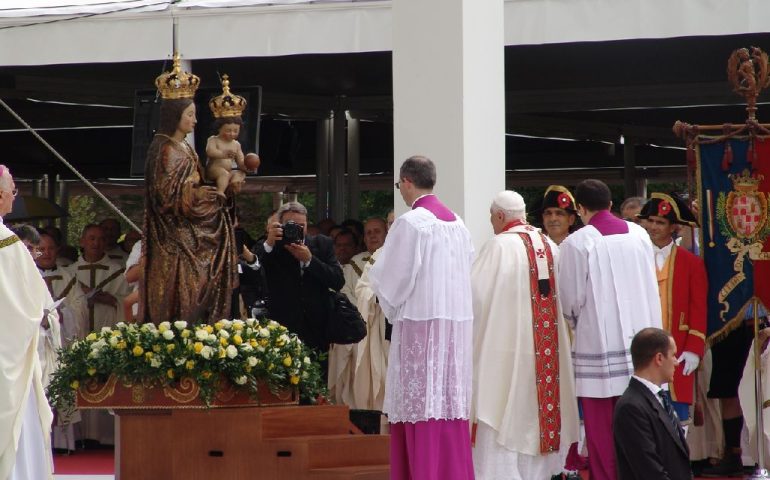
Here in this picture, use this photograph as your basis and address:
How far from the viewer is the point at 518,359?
9195 millimetres

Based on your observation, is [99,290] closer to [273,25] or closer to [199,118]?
[199,118]

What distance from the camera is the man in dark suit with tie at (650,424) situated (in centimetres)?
664

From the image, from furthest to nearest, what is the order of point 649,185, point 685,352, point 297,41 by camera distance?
point 649,185
point 297,41
point 685,352

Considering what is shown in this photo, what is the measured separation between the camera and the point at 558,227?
10.7 metres

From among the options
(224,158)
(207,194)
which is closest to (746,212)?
(224,158)

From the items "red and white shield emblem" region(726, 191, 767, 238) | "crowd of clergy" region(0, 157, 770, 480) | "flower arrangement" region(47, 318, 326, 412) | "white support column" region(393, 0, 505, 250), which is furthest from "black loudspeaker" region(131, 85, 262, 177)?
"red and white shield emblem" region(726, 191, 767, 238)

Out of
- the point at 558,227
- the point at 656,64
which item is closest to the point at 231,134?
the point at 558,227

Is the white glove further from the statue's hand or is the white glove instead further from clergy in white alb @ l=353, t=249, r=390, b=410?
the statue's hand

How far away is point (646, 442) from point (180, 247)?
3.68m

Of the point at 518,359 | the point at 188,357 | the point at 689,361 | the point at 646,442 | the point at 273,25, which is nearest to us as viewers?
the point at 646,442

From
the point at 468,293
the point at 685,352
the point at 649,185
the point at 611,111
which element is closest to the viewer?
the point at 468,293

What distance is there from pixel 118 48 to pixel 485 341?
4.78 metres

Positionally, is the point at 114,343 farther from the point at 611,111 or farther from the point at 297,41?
the point at 611,111

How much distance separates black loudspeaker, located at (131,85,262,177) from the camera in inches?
471
